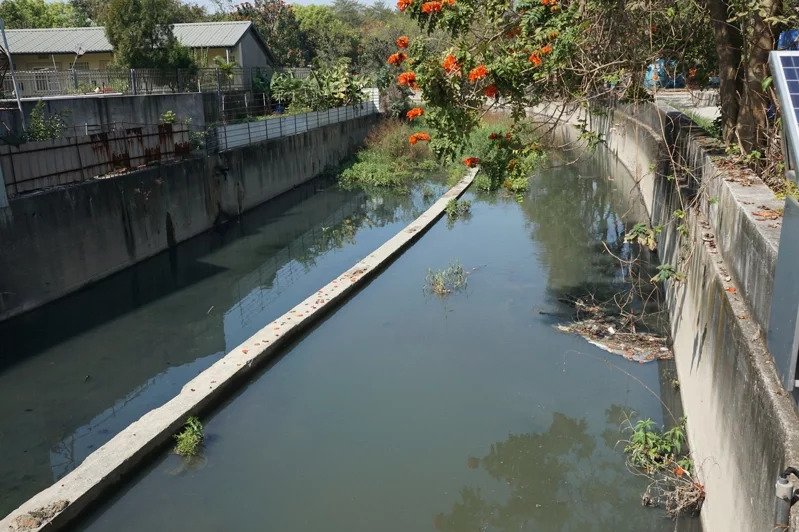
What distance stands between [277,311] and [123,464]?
Result: 17.4ft

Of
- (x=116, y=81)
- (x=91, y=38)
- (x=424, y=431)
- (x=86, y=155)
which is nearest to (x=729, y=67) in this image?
(x=424, y=431)

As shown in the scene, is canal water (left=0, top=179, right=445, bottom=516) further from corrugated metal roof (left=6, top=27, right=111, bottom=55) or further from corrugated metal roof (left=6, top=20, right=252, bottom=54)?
corrugated metal roof (left=6, top=27, right=111, bottom=55)

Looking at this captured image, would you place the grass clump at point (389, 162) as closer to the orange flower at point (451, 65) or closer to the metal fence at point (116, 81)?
the metal fence at point (116, 81)

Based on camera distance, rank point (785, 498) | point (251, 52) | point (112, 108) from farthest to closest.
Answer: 1. point (251, 52)
2. point (112, 108)
3. point (785, 498)

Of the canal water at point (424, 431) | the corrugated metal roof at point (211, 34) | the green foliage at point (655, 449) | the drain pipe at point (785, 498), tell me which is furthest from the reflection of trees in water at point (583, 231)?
the corrugated metal roof at point (211, 34)

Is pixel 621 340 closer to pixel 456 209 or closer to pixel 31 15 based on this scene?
pixel 456 209

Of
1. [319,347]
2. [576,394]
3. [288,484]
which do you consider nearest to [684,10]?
[576,394]

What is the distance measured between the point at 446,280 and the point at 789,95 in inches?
350

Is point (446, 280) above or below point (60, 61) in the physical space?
below

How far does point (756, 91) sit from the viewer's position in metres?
8.30

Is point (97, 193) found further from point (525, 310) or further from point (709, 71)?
point (709, 71)

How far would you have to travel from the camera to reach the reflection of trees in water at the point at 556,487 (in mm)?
6547

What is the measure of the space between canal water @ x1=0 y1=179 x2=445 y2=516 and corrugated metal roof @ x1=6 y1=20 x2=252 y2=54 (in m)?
21.4

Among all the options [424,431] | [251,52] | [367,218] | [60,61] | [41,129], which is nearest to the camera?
[424,431]
